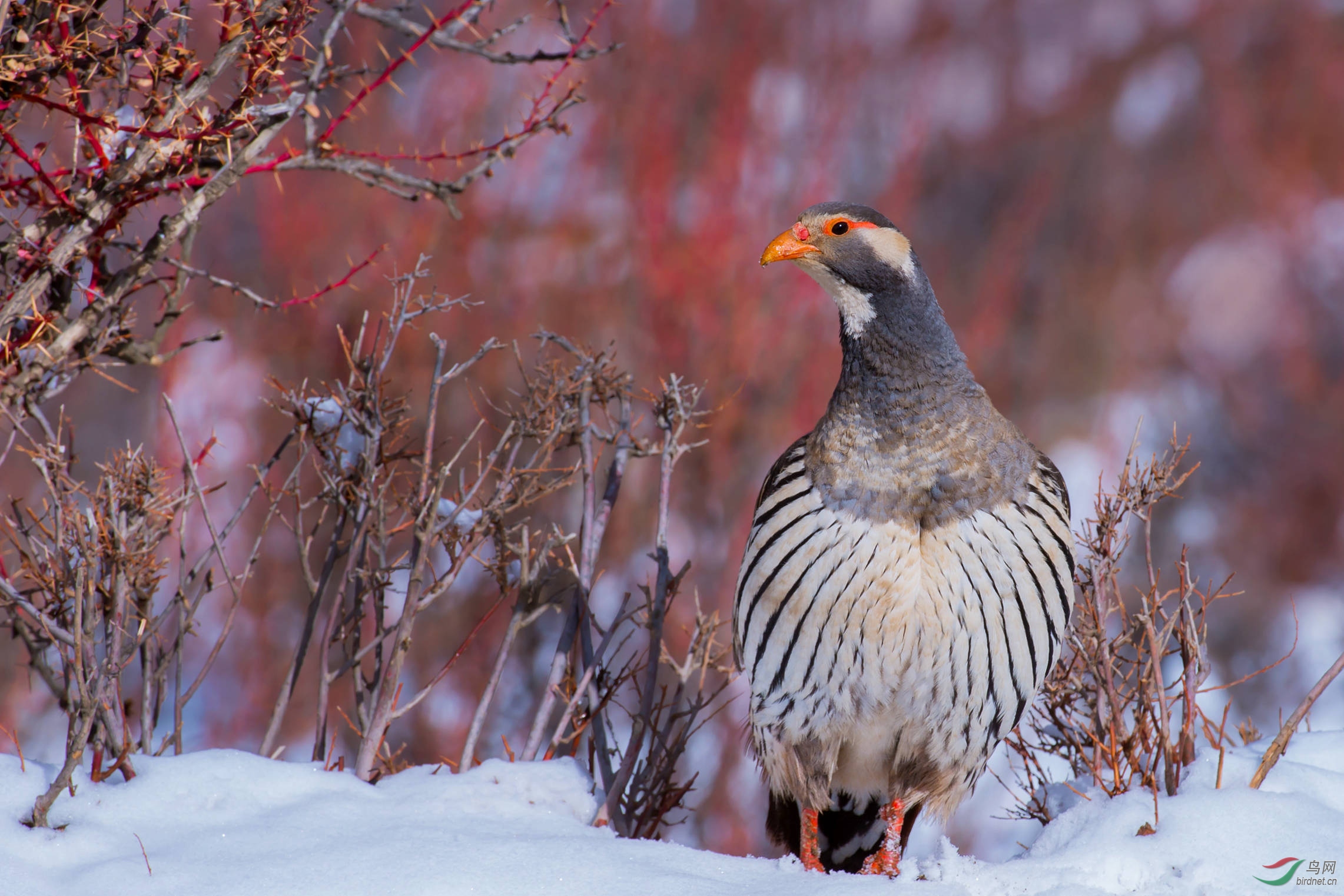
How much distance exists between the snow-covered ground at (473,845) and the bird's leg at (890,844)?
1.42ft

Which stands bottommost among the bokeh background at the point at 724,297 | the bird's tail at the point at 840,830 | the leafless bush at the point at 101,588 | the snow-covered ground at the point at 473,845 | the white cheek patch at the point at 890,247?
the snow-covered ground at the point at 473,845

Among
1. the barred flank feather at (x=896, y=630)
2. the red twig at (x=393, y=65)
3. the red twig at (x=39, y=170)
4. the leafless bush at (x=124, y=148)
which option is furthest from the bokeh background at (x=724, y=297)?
the red twig at (x=39, y=170)

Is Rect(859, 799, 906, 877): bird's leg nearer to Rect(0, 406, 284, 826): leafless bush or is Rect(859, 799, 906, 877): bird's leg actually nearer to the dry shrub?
the dry shrub

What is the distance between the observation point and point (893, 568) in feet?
8.23

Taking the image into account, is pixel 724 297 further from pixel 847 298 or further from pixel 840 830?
pixel 840 830

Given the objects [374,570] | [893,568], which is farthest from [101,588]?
[893,568]

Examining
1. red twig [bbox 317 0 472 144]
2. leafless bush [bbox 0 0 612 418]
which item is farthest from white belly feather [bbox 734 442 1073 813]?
red twig [bbox 317 0 472 144]

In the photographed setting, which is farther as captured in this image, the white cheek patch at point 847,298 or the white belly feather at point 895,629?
the white cheek patch at point 847,298

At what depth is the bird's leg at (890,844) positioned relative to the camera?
9.32 feet

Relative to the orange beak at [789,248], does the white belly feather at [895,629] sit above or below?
below

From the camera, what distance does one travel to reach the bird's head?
2.78m

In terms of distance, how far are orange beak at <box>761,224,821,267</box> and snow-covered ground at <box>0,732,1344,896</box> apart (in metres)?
1.46

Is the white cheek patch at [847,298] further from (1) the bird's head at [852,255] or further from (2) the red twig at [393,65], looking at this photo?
(2) the red twig at [393,65]

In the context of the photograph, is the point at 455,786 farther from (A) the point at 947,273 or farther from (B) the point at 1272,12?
(B) the point at 1272,12
